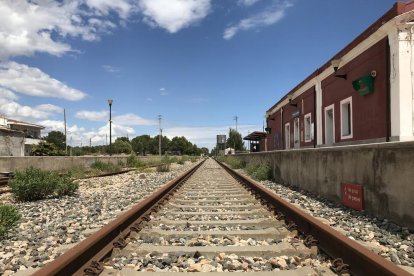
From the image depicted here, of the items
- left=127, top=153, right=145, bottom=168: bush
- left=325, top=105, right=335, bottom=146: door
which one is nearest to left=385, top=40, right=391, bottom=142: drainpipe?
left=325, top=105, right=335, bottom=146: door

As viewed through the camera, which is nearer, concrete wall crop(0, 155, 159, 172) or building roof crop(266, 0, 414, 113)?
building roof crop(266, 0, 414, 113)

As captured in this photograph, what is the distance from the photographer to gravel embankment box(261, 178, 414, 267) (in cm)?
472

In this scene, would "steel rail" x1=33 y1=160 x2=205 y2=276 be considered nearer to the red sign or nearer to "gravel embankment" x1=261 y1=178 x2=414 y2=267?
"gravel embankment" x1=261 y1=178 x2=414 y2=267

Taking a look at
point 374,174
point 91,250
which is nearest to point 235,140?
point 374,174

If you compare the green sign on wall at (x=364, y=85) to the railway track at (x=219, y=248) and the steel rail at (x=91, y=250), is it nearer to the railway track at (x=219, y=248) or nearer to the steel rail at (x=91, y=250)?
the railway track at (x=219, y=248)

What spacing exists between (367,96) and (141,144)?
158 meters

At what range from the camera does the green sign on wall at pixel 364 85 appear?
→ 52.2ft

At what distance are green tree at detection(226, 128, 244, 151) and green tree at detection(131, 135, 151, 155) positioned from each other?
39896 millimetres

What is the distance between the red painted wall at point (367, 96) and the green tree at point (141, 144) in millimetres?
143029

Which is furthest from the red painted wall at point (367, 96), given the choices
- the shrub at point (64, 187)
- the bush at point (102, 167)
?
the bush at point (102, 167)

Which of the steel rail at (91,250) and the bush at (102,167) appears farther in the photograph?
the bush at (102,167)

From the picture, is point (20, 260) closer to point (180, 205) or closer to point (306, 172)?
point (180, 205)

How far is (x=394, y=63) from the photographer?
14.2m

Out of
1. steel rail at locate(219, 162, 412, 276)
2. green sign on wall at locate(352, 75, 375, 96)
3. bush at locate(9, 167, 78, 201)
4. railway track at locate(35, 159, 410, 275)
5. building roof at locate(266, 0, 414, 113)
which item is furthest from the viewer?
green sign on wall at locate(352, 75, 375, 96)
